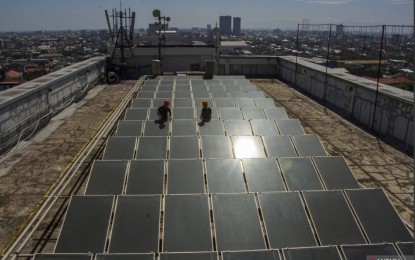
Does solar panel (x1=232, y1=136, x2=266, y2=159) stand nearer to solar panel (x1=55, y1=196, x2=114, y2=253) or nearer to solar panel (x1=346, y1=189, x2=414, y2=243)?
solar panel (x1=346, y1=189, x2=414, y2=243)

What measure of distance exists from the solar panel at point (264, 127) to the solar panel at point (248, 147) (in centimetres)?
160

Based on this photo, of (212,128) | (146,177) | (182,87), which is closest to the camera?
(146,177)

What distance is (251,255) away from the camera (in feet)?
18.4

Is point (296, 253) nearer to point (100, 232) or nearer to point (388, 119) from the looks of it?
point (100, 232)

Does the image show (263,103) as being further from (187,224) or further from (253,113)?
(187,224)

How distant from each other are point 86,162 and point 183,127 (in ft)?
12.9

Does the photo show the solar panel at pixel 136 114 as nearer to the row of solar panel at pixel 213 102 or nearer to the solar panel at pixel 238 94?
the row of solar panel at pixel 213 102

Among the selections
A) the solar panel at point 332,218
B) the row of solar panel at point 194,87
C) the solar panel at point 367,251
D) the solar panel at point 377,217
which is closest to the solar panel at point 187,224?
the solar panel at point 332,218

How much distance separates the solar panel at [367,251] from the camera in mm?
5668

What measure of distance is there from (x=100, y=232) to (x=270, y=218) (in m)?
3.23

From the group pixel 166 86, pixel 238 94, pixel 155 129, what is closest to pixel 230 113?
pixel 155 129

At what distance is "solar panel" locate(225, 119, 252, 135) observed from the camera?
488 inches

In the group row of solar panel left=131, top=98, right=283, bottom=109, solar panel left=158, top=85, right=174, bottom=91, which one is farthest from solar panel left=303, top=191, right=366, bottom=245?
solar panel left=158, top=85, right=174, bottom=91

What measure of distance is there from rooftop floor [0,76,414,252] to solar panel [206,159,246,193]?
4.18 meters
